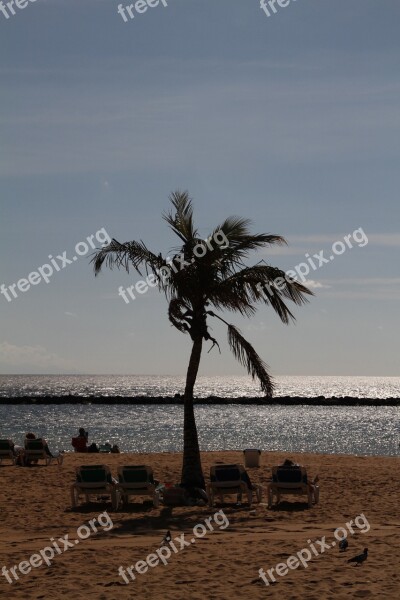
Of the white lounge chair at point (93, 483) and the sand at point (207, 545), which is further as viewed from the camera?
the white lounge chair at point (93, 483)

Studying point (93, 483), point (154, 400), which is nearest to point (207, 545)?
point (93, 483)

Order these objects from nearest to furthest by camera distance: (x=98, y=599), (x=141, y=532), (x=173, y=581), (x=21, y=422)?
(x=98, y=599)
(x=173, y=581)
(x=141, y=532)
(x=21, y=422)

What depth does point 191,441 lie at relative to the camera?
17.5 m

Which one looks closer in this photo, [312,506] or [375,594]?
[375,594]

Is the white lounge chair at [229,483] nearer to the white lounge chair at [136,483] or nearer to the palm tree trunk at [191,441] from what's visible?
the white lounge chair at [136,483]

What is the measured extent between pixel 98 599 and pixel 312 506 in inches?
281

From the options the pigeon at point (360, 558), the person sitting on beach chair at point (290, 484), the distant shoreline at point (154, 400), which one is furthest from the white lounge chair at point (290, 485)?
the distant shoreline at point (154, 400)

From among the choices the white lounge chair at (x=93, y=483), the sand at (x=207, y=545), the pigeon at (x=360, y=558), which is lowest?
the sand at (x=207, y=545)

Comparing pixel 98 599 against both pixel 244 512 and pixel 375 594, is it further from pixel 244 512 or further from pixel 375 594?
pixel 244 512

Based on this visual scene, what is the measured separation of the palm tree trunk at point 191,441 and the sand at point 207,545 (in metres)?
0.80

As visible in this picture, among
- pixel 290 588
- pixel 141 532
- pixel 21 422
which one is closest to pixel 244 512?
pixel 141 532

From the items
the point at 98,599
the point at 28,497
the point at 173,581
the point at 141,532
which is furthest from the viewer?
the point at 28,497

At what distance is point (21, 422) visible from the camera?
81.2 meters

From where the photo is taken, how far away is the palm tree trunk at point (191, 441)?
1717 cm
